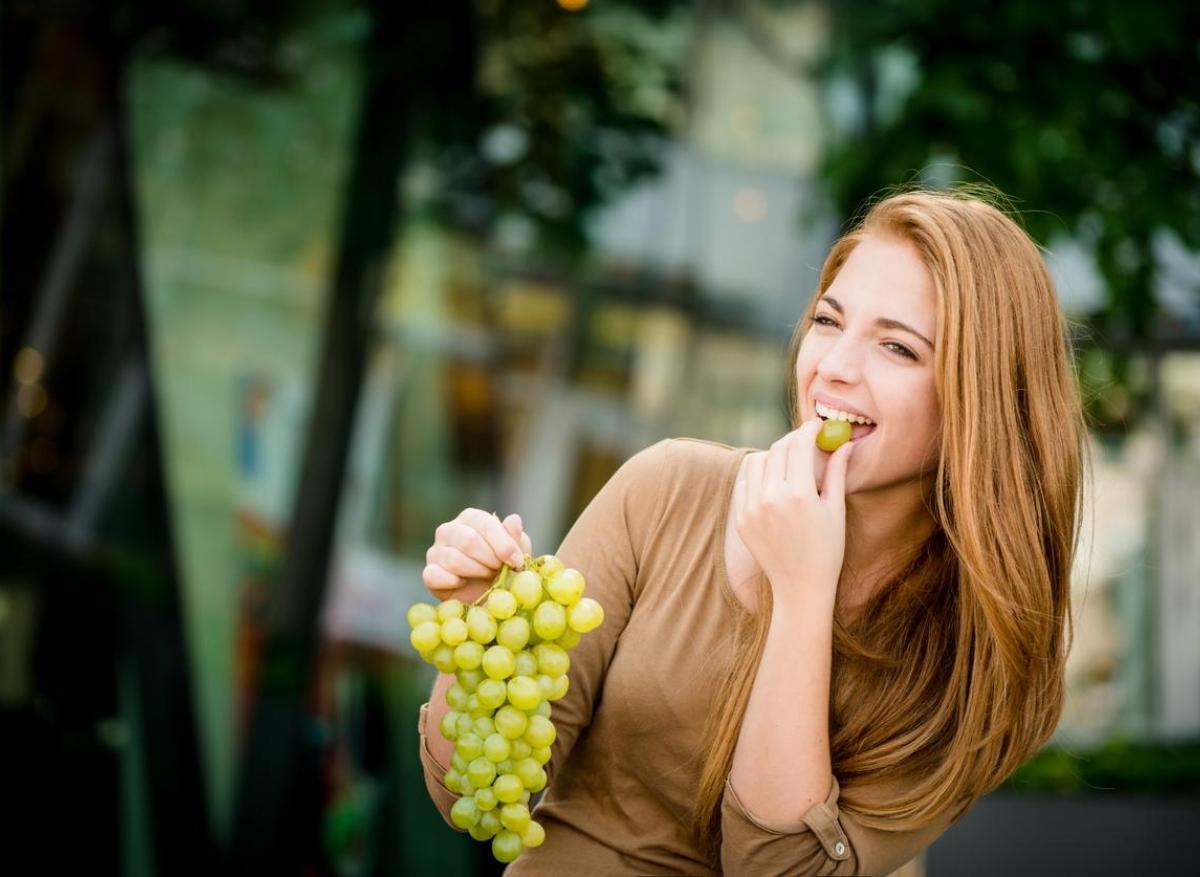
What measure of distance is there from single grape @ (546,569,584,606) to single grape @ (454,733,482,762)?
0.52 feet

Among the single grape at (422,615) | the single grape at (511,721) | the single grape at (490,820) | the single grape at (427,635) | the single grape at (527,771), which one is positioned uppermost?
the single grape at (422,615)

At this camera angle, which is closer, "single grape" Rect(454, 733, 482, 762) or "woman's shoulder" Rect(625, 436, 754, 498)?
"single grape" Rect(454, 733, 482, 762)

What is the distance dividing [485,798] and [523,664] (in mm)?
136

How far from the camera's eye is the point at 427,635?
3.92ft

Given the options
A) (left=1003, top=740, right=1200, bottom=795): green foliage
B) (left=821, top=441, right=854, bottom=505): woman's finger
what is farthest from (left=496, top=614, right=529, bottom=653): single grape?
(left=1003, top=740, right=1200, bottom=795): green foliage

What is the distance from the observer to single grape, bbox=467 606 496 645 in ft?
3.91

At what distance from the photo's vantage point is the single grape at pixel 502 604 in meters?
1.19

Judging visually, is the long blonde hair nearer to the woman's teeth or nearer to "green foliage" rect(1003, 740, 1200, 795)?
the woman's teeth

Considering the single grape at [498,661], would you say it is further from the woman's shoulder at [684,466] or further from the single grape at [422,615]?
the woman's shoulder at [684,466]

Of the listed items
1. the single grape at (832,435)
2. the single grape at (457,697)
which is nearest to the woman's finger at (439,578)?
→ the single grape at (457,697)

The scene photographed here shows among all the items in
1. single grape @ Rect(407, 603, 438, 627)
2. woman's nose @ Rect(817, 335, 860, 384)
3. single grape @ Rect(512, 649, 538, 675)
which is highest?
woman's nose @ Rect(817, 335, 860, 384)

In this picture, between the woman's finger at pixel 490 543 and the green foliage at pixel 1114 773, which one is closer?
the woman's finger at pixel 490 543

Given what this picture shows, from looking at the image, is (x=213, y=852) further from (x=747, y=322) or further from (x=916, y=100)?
(x=916, y=100)

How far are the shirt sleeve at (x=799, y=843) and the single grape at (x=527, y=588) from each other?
1.13 feet
